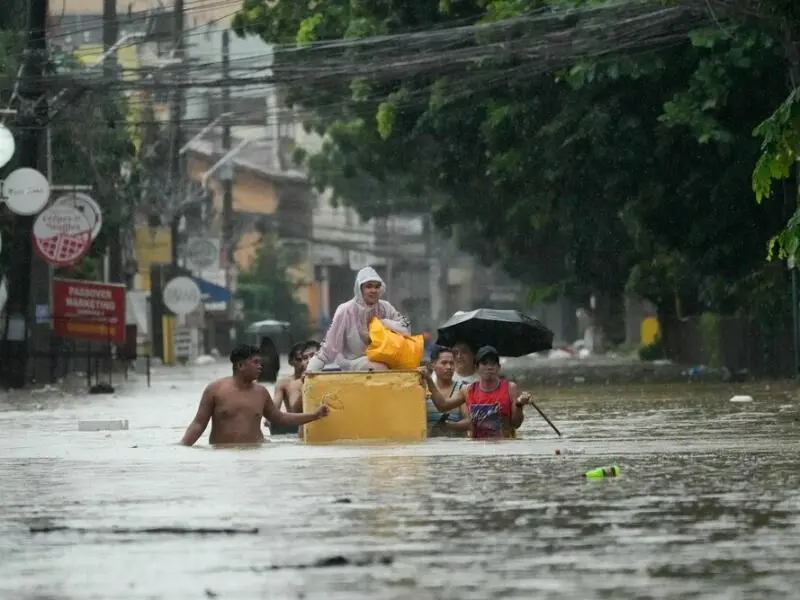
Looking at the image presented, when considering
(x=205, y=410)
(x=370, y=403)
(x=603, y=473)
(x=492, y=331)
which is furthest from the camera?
(x=492, y=331)

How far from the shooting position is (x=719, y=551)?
874 centimetres

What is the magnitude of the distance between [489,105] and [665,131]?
3.96 meters

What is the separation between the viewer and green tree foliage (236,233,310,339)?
107 m

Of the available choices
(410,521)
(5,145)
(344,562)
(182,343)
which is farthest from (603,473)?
(182,343)

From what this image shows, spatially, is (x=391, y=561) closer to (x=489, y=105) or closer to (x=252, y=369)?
(x=252, y=369)

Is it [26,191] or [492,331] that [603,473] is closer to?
[492,331]

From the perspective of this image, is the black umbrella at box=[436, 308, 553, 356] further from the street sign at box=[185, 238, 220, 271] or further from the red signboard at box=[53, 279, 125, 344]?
the street sign at box=[185, 238, 220, 271]

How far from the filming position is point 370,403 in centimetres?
1842

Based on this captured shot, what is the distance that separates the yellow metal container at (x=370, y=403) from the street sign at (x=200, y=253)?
6174 cm

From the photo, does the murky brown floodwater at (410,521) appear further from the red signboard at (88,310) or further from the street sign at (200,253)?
the street sign at (200,253)

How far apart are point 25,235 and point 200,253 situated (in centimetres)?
4026

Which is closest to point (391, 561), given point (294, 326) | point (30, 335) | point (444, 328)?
point (444, 328)

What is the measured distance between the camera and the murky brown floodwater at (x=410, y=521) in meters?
7.94

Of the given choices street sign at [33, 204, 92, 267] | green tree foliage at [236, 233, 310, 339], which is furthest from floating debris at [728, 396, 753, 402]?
green tree foliage at [236, 233, 310, 339]
